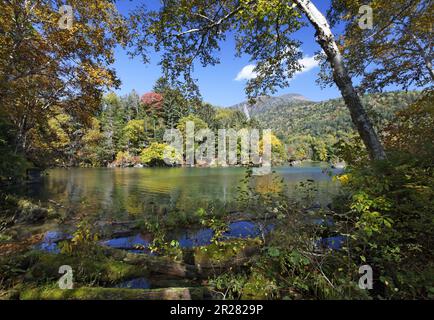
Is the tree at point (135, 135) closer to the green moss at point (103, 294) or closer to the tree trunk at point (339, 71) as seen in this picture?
the tree trunk at point (339, 71)

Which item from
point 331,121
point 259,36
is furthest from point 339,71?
point 331,121

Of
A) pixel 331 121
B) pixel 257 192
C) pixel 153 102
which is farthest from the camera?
pixel 331 121

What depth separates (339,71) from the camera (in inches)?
172

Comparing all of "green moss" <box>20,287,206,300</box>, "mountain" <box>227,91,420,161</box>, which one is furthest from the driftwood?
"mountain" <box>227,91,420,161</box>

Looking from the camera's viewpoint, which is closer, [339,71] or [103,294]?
[103,294]

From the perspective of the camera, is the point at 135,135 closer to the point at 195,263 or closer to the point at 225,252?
the point at 195,263

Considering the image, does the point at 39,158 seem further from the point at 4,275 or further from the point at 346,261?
the point at 346,261

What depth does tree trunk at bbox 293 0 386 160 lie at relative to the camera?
4.16m

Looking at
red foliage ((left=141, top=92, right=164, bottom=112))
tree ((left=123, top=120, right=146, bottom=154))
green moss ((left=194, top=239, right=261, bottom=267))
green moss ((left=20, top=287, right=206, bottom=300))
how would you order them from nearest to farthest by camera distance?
green moss ((left=20, top=287, right=206, bottom=300)) → green moss ((left=194, top=239, right=261, bottom=267)) → tree ((left=123, top=120, right=146, bottom=154)) → red foliage ((left=141, top=92, right=164, bottom=112))

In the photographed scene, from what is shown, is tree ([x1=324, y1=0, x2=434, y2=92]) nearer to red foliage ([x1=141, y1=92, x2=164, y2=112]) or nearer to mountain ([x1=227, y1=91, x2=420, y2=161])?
mountain ([x1=227, y1=91, x2=420, y2=161])

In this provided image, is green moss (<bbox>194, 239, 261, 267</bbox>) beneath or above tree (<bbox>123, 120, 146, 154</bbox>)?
beneath

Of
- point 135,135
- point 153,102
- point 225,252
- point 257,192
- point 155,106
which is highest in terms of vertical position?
point 153,102
